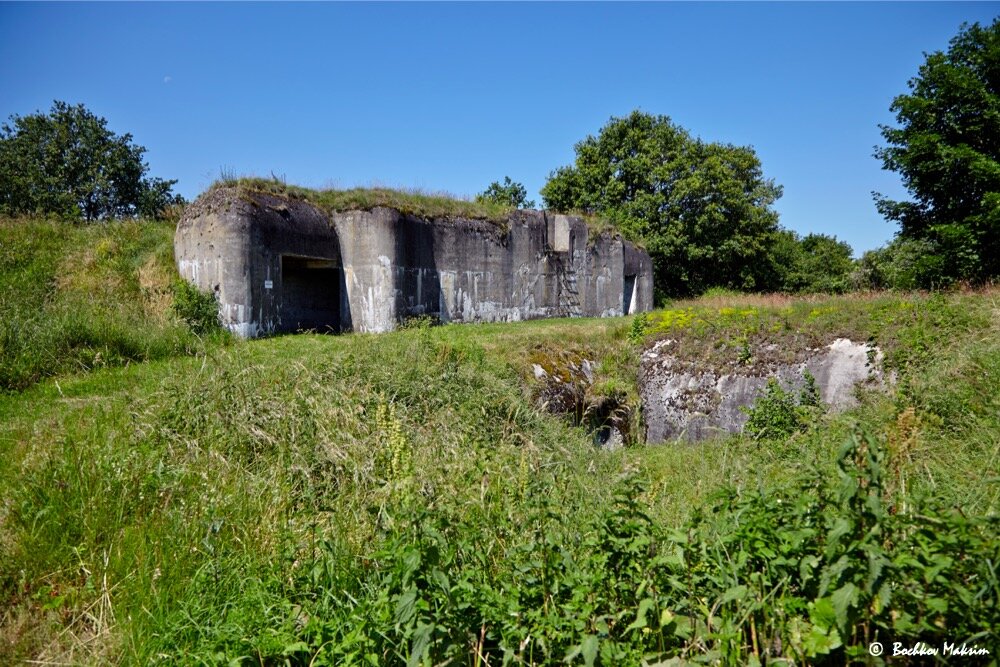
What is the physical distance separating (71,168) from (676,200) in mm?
31479

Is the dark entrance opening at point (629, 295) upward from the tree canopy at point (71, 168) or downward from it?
downward

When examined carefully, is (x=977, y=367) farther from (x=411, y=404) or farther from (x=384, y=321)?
(x=384, y=321)

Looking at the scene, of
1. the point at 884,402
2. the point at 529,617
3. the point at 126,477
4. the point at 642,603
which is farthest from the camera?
the point at 884,402

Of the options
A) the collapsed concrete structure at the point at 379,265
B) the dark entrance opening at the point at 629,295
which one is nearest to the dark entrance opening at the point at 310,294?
Answer: the collapsed concrete structure at the point at 379,265

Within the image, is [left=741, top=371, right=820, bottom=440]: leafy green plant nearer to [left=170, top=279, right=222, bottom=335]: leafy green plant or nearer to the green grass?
the green grass

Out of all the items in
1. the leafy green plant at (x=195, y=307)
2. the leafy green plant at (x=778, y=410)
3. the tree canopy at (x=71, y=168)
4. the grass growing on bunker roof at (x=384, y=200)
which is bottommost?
the leafy green plant at (x=778, y=410)

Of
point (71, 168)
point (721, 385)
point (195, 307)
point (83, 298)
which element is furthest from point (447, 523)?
point (71, 168)

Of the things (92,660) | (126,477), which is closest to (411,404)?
(126,477)

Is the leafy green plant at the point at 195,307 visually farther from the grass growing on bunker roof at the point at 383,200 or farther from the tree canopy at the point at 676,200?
the tree canopy at the point at 676,200

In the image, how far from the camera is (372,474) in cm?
495

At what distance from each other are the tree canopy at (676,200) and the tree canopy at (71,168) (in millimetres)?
22559

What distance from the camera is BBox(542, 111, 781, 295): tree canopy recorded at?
92.1ft

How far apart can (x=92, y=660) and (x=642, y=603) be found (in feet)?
9.24

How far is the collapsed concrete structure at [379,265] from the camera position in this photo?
1078cm
